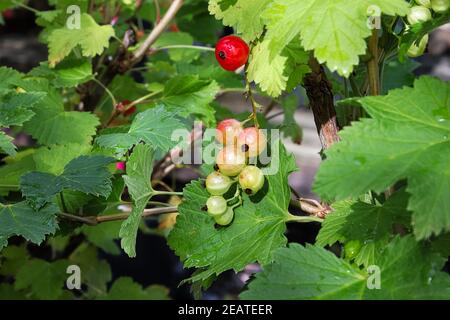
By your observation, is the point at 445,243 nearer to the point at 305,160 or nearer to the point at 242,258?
the point at 242,258

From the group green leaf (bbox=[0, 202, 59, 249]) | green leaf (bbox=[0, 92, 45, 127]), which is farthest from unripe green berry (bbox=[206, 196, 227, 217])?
green leaf (bbox=[0, 92, 45, 127])

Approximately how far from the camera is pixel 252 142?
95cm

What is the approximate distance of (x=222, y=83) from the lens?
4.81ft

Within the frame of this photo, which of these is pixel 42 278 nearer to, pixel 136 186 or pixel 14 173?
pixel 14 173

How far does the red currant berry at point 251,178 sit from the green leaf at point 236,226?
0.04 m

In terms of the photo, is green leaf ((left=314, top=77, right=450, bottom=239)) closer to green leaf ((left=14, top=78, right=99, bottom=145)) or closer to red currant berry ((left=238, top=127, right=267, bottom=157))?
red currant berry ((left=238, top=127, right=267, bottom=157))

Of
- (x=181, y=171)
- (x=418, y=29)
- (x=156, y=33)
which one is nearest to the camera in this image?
(x=418, y=29)

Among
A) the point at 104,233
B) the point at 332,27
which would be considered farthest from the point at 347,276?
the point at 104,233

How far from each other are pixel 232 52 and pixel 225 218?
0.26 meters

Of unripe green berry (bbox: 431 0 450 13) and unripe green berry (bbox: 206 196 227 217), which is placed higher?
unripe green berry (bbox: 431 0 450 13)

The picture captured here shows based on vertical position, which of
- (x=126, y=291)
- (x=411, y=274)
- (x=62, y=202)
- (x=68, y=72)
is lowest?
(x=126, y=291)

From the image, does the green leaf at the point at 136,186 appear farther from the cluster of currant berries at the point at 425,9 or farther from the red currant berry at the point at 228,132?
the cluster of currant berries at the point at 425,9

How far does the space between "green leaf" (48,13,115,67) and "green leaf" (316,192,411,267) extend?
0.65 meters

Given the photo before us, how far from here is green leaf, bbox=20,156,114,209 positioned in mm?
946
